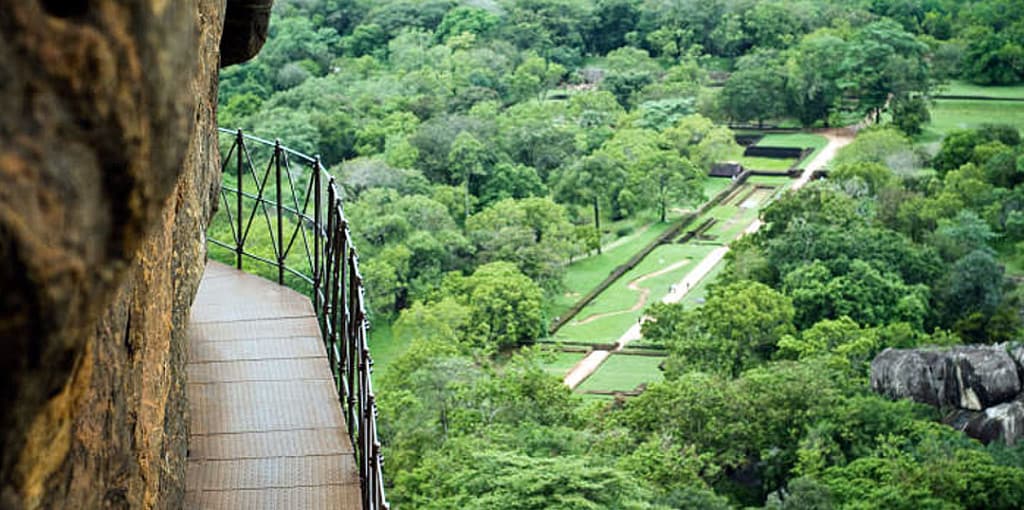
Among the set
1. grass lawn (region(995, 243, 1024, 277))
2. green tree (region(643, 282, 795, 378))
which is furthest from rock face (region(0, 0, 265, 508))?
grass lawn (region(995, 243, 1024, 277))

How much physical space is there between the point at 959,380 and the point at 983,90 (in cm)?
3490

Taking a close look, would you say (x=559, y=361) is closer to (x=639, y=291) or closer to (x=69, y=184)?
(x=639, y=291)

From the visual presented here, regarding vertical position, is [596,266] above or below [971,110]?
below

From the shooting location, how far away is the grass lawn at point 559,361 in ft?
107

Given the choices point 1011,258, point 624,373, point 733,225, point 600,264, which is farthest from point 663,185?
point 624,373

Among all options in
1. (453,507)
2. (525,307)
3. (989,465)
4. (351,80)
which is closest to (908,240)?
(525,307)

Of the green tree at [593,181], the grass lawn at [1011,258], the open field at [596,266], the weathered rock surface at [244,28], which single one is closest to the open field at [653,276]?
Result: the open field at [596,266]

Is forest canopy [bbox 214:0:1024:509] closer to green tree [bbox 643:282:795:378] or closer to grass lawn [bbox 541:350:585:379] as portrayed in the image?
green tree [bbox 643:282:795:378]

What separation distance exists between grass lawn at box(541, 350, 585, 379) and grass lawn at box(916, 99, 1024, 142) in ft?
80.8

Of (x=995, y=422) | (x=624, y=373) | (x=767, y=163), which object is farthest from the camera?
(x=767, y=163)

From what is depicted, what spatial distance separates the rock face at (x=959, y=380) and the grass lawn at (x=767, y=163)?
22.8m

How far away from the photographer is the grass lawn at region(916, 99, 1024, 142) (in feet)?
180

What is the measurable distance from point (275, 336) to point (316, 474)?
185 centimetres

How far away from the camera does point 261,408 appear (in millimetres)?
7430
